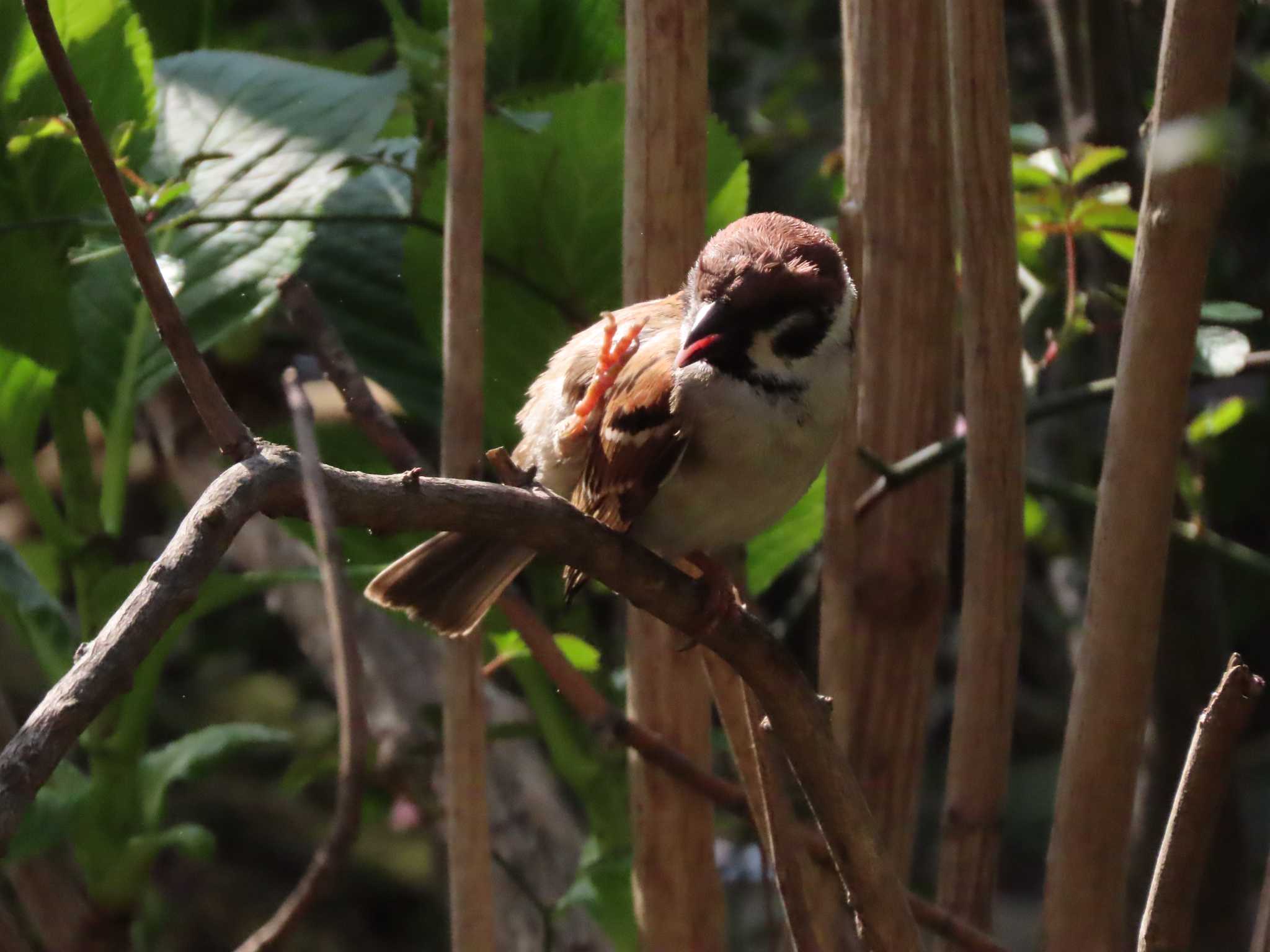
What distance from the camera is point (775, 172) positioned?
305 centimetres

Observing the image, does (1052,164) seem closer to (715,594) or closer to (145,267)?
(715,594)

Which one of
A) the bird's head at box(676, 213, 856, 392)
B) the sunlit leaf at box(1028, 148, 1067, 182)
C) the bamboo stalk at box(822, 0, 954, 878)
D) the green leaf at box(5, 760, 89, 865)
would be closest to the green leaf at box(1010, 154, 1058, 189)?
the sunlit leaf at box(1028, 148, 1067, 182)

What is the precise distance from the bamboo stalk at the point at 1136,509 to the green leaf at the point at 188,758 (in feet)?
2.61

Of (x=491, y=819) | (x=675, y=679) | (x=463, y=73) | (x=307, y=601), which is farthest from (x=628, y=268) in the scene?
(x=307, y=601)

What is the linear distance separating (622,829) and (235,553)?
1.14 meters

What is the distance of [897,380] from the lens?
4.61 ft

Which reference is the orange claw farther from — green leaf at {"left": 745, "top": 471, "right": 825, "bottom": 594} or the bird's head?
green leaf at {"left": 745, "top": 471, "right": 825, "bottom": 594}

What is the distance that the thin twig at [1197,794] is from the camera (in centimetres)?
87

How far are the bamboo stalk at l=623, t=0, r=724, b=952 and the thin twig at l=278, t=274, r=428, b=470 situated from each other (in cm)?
25

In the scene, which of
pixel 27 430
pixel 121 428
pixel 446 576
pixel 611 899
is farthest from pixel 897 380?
pixel 27 430

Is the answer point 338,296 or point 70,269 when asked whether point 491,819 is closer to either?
point 338,296

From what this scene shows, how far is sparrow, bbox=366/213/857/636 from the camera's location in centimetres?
132

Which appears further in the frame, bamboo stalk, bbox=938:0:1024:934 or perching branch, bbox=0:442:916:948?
bamboo stalk, bbox=938:0:1024:934

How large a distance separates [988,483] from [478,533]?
55 cm
